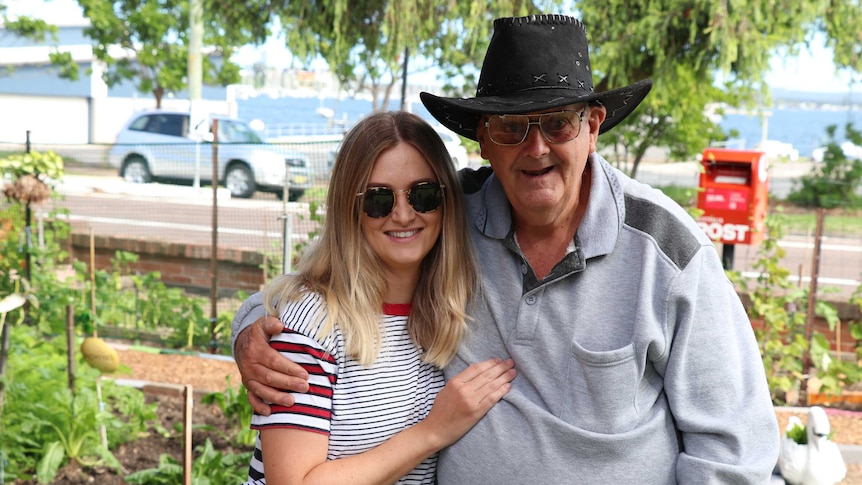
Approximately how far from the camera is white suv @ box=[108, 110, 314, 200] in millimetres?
13398

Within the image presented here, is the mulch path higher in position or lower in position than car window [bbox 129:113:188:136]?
lower

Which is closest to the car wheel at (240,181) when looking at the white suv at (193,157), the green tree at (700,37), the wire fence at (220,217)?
the white suv at (193,157)

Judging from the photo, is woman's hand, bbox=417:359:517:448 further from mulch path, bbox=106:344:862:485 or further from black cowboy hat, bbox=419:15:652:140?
mulch path, bbox=106:344:862:485

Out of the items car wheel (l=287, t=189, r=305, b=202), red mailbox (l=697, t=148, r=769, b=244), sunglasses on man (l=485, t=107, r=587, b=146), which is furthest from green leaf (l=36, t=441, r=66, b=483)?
red mailbox (l=697, t=148, r=769, b=244)

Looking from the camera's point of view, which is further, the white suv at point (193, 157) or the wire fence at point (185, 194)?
the white suv at point (193, 157)

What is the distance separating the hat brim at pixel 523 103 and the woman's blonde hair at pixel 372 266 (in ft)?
0.31

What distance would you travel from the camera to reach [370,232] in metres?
2.21

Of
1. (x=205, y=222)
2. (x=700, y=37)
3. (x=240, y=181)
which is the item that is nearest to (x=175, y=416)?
(x=700, y=37)

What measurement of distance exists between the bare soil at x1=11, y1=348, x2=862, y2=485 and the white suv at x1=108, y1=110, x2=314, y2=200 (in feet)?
10.3

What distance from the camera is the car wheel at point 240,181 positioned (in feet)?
44.2

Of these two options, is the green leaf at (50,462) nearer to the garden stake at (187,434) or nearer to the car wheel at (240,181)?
the garden stake at (187,434)

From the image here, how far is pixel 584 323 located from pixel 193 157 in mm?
14278

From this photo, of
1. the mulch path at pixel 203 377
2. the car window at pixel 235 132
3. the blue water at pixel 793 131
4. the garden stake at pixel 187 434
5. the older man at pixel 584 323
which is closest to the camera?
the older man at pixel 584 323

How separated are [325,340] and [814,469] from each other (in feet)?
8.78
